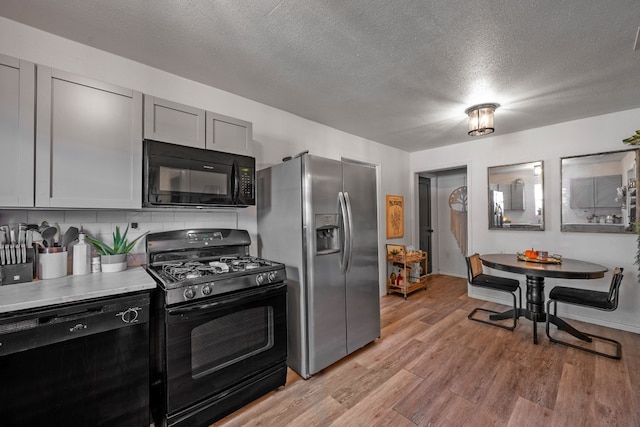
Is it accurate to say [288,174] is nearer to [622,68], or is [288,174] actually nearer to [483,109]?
[483,109]

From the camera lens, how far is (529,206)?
369 centimetres

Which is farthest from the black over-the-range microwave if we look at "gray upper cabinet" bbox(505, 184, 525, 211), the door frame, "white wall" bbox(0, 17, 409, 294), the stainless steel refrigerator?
"gray upper cabinet" bbox(505, 184, 525, 211)

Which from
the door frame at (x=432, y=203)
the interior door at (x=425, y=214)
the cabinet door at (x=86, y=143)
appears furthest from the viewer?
the interior door at (x=425, y=214)

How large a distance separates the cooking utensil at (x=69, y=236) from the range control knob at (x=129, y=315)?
72cm

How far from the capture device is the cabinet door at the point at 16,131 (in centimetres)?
142

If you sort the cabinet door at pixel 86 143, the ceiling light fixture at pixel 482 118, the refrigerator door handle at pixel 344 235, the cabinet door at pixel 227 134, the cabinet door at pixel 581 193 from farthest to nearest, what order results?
the cabinet door at pixel 581 193 → the ceiling light fixture at pixel 482 118 → the refrigerator door handle at pixel 344 235 → the cabinet door at pixel 227 134 → the cabinet door at pixel 86 143

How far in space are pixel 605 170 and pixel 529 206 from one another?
83 cm

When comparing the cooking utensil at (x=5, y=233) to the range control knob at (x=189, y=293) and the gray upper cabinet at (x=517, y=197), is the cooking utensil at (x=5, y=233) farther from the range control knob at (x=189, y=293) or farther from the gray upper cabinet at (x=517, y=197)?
the gray upper cabinet at (x=517, y=197)

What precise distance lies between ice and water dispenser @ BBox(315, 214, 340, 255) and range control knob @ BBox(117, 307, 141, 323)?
4.15 feet

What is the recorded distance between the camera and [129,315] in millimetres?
1475

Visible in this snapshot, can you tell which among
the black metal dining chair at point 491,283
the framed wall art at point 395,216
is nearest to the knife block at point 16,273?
the black metal dining chair at point 491,283

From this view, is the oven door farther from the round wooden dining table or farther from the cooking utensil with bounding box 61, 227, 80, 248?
the round wooden dining table

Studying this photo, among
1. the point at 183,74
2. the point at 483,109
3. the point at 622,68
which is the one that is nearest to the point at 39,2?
the point at 183,74

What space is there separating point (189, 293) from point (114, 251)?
768 mm
